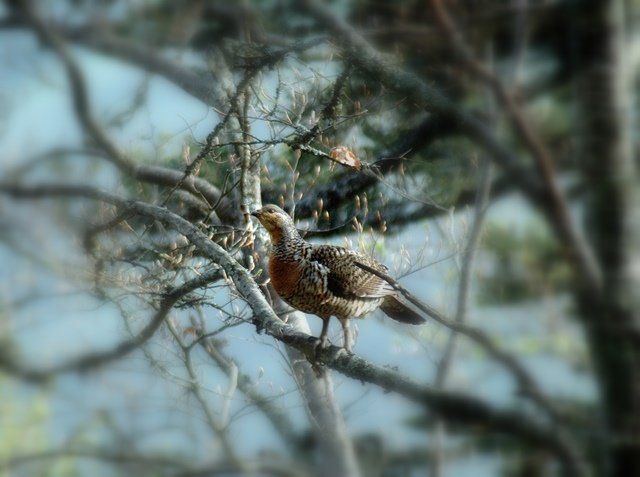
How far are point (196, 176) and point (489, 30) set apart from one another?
1.60 ft

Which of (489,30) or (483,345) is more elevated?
(489,30)

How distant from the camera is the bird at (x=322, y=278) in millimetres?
952

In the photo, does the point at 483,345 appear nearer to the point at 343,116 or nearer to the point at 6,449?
the point at 343,116

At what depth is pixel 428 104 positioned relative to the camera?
860 mm

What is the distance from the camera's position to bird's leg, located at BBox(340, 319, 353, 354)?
929 millimetres

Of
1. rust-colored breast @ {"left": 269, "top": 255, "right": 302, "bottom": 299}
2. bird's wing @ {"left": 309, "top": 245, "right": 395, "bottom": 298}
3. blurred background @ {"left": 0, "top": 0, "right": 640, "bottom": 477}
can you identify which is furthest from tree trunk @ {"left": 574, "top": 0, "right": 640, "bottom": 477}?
rust-colored breast @ {"left": 269, "top": 255, "right": 302, "bottom": 299}

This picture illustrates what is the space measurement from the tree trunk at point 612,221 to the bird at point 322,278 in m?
0.32

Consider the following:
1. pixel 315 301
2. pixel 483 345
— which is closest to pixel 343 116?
pixel 315 301

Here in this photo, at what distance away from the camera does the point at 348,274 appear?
97 cm

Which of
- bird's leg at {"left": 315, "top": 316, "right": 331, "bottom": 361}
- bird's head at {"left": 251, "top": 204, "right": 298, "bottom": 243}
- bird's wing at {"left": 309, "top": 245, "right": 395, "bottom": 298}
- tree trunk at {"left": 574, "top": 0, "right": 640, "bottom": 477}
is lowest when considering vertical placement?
tree trunk at {"left": 574, "top": 0, "right": 640, "bottom": 477}

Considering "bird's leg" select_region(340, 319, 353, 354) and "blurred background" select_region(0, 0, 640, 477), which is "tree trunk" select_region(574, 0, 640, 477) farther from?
"bird's leg" select_region(340, 319, 353, 354)

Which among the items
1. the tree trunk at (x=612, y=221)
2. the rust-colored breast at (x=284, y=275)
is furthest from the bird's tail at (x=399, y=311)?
the tree trunk at (x=612, y=221)

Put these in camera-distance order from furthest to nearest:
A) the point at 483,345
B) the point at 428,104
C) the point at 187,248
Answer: the point at 187,248, the point at 428,104, the point at 483,345


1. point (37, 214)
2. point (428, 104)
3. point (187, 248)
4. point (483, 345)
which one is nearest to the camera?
point (483, 345)
